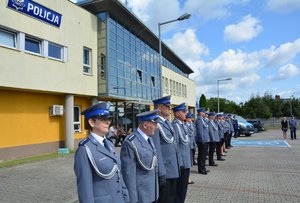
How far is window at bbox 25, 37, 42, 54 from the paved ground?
5539 millimetres

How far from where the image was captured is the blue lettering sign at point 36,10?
1347 centimetres

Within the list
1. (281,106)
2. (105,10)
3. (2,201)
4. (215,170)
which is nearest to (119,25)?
(105,10)

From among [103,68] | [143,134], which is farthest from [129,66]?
[143,134]

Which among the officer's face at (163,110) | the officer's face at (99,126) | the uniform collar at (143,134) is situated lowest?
the uniform collar at (143,134)

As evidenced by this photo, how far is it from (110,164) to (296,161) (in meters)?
11.2

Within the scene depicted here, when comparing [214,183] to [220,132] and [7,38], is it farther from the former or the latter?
[7,38]

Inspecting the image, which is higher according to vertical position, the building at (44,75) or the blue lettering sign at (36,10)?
the blue lettering sign at (36,10)

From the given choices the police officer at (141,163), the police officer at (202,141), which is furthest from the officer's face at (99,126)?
the police officer at (202,141)

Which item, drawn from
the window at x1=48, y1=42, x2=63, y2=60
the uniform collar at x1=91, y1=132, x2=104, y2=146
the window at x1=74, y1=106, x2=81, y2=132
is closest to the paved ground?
the uniform collar at x1=91, y1=132, x2=104, y2=146

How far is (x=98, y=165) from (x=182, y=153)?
3349 mm

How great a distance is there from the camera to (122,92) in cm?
2164

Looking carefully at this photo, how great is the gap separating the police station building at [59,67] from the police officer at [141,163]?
409 inches

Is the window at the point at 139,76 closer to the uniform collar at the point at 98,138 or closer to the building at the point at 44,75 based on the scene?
the building at the point at 44,75

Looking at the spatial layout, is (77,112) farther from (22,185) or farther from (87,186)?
(87,186)
